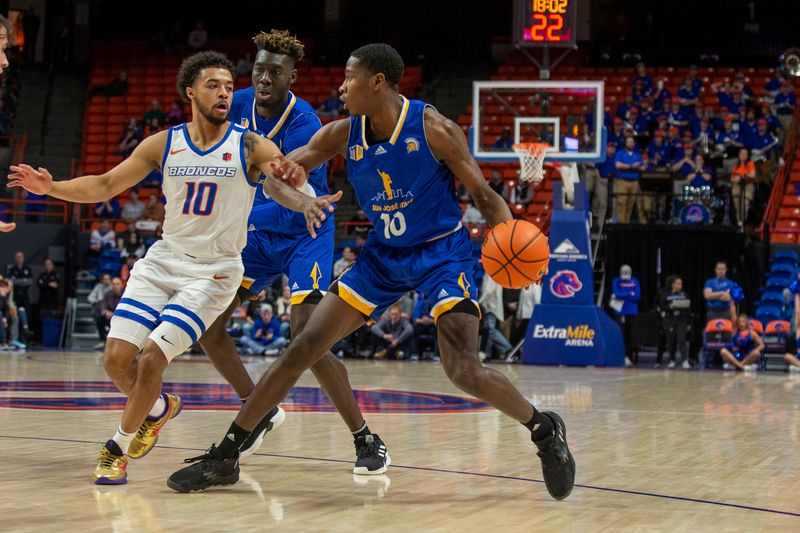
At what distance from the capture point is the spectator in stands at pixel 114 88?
998 inches

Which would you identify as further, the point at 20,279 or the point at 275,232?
the point at 20,279

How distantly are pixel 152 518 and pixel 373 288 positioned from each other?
1.61 meters

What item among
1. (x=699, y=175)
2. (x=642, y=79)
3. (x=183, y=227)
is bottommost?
(x=183, y=227)

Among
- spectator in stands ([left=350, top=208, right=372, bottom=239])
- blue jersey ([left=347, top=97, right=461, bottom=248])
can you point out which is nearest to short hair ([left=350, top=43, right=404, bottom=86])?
blue jersey ([left=347, top=97, right=461, bottom=248])

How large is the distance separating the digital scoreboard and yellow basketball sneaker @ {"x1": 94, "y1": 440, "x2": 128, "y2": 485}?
13.3 metres

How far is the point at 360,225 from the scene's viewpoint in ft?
67.3

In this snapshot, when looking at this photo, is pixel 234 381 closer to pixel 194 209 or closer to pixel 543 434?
pixel 194 209

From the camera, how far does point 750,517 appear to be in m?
4.61

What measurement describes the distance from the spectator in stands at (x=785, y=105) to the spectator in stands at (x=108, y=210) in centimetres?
1244

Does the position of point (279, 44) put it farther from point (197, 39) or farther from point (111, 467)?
point (197, 39)

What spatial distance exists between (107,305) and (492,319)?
641cm

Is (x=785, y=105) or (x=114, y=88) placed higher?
(x=114, y=88)

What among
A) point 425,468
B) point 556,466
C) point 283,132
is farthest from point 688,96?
point 556,466

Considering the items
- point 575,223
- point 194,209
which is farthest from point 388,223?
point 575,223
